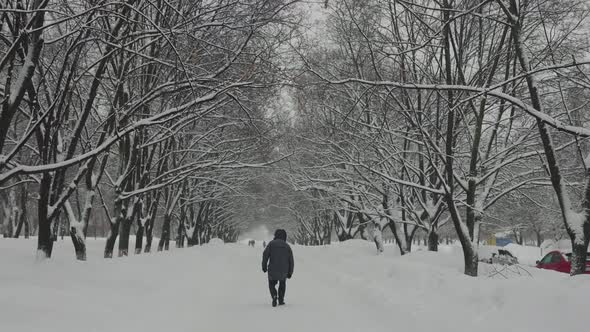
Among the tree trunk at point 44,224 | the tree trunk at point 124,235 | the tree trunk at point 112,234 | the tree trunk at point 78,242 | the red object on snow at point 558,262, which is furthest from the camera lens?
the red object on snow at point 558,262

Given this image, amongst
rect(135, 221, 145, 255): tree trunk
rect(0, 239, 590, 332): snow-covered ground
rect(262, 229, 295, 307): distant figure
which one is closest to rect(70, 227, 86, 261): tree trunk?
rect(0, 239, 590, 332): snow-covered ground

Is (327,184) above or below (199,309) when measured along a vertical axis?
above

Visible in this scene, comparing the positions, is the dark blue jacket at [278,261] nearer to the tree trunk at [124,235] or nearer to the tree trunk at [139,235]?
the tree trunk at [124,235]

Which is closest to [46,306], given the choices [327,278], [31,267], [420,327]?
[31,267]

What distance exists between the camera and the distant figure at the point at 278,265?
963 cm

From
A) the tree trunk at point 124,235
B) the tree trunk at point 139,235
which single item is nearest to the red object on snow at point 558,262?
the tree trunk at point 124,235

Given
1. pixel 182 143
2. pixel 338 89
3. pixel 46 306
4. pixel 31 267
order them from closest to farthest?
pixel 46 306 → pixel 31 267 → pixel 338 89 → pixel 182 143

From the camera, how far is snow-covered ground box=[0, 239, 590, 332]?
19.9 feet

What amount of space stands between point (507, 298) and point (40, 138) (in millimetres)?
9709

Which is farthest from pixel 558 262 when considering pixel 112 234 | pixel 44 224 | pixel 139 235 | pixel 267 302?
pixel 44 224

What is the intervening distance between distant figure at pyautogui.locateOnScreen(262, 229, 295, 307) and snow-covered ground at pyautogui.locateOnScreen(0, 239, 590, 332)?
40 centimetres

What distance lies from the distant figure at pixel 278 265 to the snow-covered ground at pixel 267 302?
397 millimetres

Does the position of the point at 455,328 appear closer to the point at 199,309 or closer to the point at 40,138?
the point at 199,309

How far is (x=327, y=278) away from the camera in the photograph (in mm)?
15188
